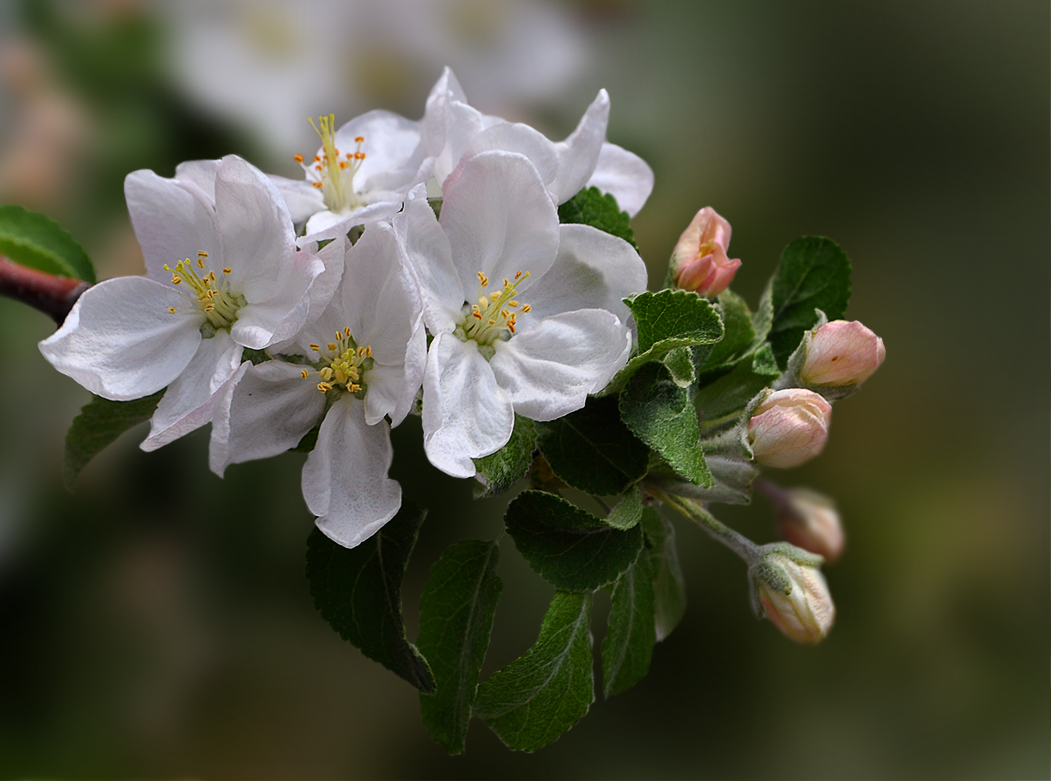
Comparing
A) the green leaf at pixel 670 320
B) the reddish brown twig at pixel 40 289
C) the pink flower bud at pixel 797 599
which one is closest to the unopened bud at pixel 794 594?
the pink flower bud at pixel 797 599

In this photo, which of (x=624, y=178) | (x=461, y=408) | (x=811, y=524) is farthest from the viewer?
(x=811, y=524)

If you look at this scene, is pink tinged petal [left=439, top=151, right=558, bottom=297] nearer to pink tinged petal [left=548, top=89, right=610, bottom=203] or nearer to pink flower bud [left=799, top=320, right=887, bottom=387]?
pink tinged petal [left=548, top=89, right=610, bottom=203]

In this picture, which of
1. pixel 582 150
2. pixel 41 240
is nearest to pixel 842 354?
pixel 582 150

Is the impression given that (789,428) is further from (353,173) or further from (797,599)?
(353,173)

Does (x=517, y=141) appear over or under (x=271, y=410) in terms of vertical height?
over

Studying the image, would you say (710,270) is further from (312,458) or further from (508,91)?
(508,91)

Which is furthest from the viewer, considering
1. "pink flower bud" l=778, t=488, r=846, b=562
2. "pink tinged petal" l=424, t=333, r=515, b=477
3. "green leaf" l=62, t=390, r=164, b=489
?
"pink flower bud" l=778, t=488, r=846, b=562

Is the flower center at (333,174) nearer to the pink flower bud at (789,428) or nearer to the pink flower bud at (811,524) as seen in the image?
the pink flower bud at (789,428)

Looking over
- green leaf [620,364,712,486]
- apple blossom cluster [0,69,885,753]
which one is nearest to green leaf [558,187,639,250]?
apple blossom cluster [0,69,885,753]
